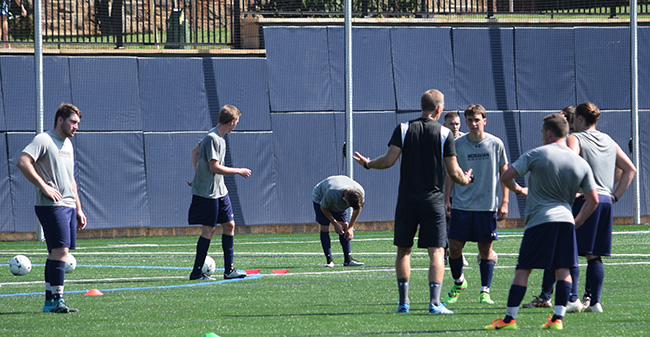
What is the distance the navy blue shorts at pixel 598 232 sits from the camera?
28.5 feet

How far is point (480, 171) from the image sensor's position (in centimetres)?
984

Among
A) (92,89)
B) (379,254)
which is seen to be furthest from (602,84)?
(92,89)

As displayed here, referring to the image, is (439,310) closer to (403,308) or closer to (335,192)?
(403,308)

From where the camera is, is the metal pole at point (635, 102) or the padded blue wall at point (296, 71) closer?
the padded blue wall at point (296, 71)

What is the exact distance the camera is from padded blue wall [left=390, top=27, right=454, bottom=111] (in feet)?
75.9

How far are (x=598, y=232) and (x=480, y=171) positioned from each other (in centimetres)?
150

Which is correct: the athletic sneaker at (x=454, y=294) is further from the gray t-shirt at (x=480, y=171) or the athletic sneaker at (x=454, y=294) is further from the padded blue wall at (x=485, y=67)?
the padded blue wall at (x=485, y=67)

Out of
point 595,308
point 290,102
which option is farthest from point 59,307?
point 290,102

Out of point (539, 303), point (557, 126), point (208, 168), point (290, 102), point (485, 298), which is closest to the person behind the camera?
point (557, 126)

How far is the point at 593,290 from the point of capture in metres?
8.73

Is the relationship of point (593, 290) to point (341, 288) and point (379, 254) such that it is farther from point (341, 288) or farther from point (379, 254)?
point (379, 254)

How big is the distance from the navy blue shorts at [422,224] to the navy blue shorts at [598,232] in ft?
4.15

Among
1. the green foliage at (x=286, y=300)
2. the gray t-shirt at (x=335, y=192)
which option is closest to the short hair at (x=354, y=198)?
the gray t-shirt at (x=335, y=192)

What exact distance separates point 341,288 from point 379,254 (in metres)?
4.92
